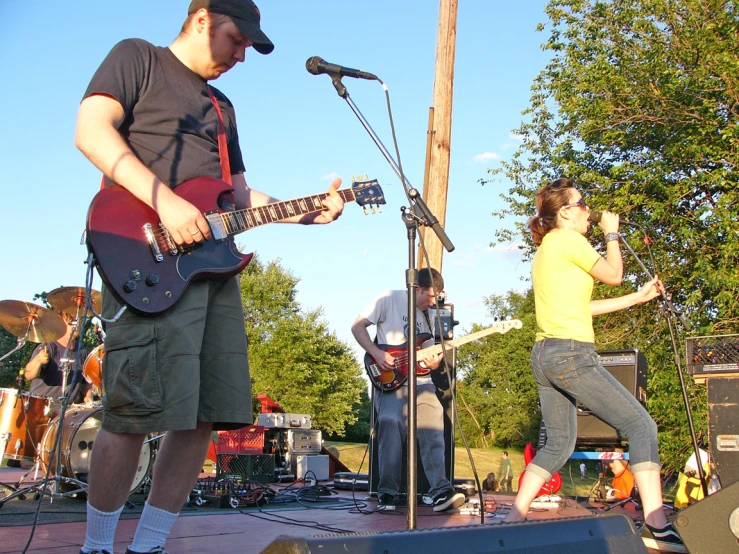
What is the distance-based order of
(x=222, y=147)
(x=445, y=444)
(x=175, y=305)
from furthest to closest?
(x=445, y=444) → (x=222, y=147) → (x=175, y=305)

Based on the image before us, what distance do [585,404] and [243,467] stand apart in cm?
403

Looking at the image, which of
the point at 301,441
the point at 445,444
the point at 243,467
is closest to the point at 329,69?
the point at 445,444

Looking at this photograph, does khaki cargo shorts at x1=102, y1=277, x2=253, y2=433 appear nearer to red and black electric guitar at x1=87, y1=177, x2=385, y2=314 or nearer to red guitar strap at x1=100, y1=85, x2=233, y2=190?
red and black electric guitar at x1=87, y1=177, x2=385, y2=314

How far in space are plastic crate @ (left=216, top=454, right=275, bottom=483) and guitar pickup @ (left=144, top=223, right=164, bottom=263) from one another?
4.54 meters

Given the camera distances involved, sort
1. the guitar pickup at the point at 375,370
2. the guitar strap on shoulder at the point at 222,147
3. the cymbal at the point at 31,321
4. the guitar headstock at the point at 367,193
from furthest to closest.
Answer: the cymbal at the point at 31,321
the guitar pickup at the point at 375,370
the guitar headstock at the point at 367,193
the guitar strap on shoulder at the point at 222,147

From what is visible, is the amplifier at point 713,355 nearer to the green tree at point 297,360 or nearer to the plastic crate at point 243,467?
the plastic crate at point 243,467

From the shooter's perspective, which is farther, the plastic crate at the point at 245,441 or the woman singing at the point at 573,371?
the plastic crate at the point at 245,441

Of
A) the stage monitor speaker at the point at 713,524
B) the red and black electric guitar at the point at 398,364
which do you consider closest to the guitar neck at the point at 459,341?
the red and black electric guitar at the point at 398,364

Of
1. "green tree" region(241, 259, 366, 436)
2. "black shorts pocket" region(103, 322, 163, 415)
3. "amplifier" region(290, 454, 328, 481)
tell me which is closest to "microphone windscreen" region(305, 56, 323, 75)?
"black shorts pocket" region(103, 322, 163, 415)

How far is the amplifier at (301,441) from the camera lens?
894cm

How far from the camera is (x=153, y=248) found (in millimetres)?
2494

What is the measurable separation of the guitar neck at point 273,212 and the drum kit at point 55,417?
2.37 m

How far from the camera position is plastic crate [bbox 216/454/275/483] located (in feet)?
21.8

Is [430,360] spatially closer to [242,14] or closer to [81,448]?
[81,448]
